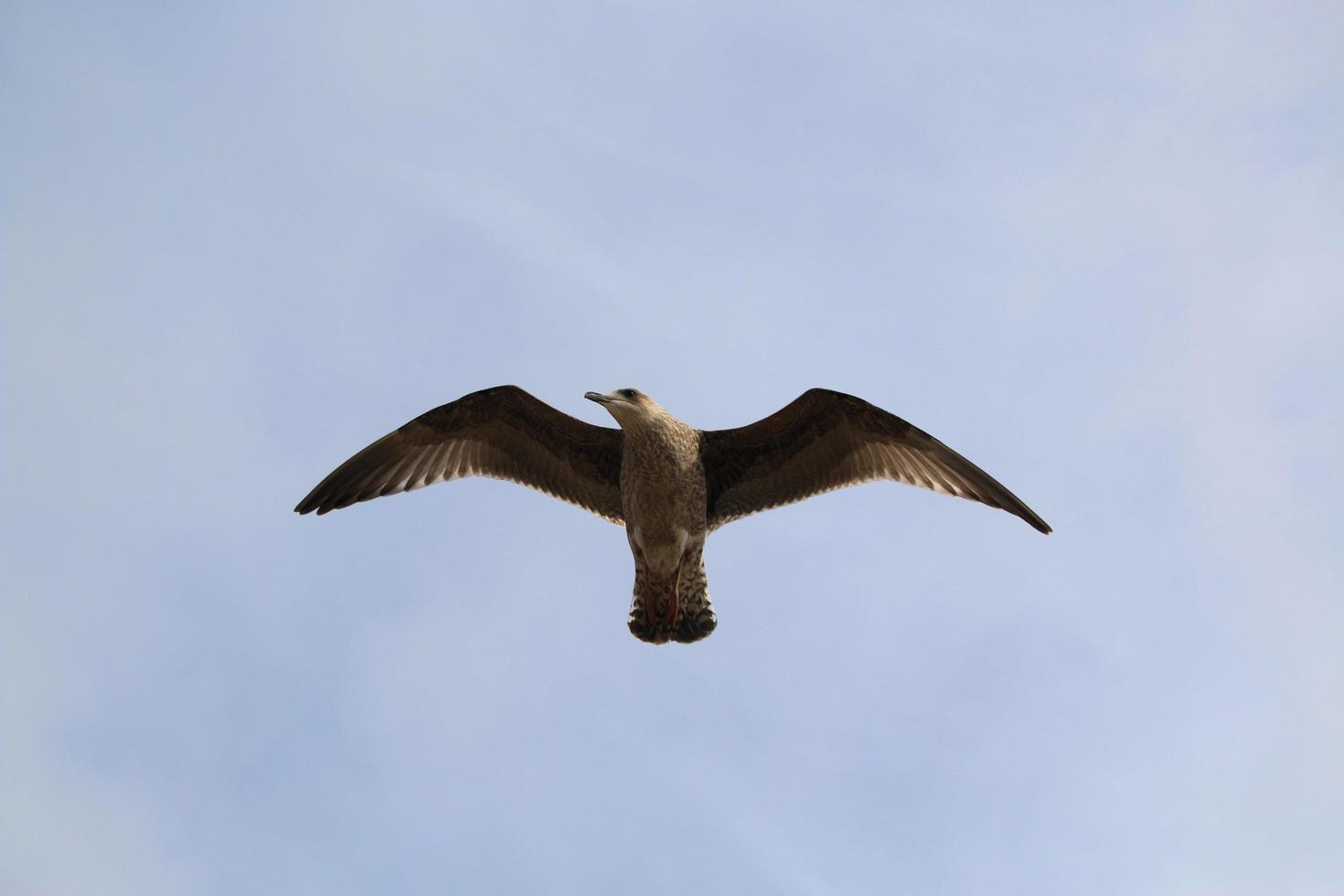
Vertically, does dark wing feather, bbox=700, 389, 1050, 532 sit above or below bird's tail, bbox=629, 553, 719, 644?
above

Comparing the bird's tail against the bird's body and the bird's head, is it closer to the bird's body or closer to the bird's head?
the bird's body

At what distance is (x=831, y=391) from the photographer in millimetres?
9555

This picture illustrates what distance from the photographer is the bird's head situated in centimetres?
935

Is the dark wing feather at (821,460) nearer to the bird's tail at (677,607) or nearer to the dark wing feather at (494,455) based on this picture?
the bird's tail at (677,607)

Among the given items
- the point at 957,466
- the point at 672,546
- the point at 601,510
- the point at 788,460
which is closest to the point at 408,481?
the point at 601,510

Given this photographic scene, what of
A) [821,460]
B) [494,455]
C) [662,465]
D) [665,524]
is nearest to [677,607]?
[665,524]

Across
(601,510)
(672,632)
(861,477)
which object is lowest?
(672,632)

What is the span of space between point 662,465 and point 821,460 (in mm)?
1387

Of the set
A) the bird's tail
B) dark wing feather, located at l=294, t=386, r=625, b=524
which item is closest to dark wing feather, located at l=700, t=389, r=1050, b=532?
the bird's tail

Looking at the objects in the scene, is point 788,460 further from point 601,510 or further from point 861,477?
point 601,510

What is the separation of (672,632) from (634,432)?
1659 millimetres

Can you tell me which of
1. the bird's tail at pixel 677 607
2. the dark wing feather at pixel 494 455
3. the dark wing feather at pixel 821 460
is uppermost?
the dark wing feather at pixel 821 460

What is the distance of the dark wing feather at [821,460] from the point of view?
9.70 metres

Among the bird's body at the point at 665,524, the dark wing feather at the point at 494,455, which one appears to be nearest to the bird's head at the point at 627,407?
the bird's body at the point at 665,524
